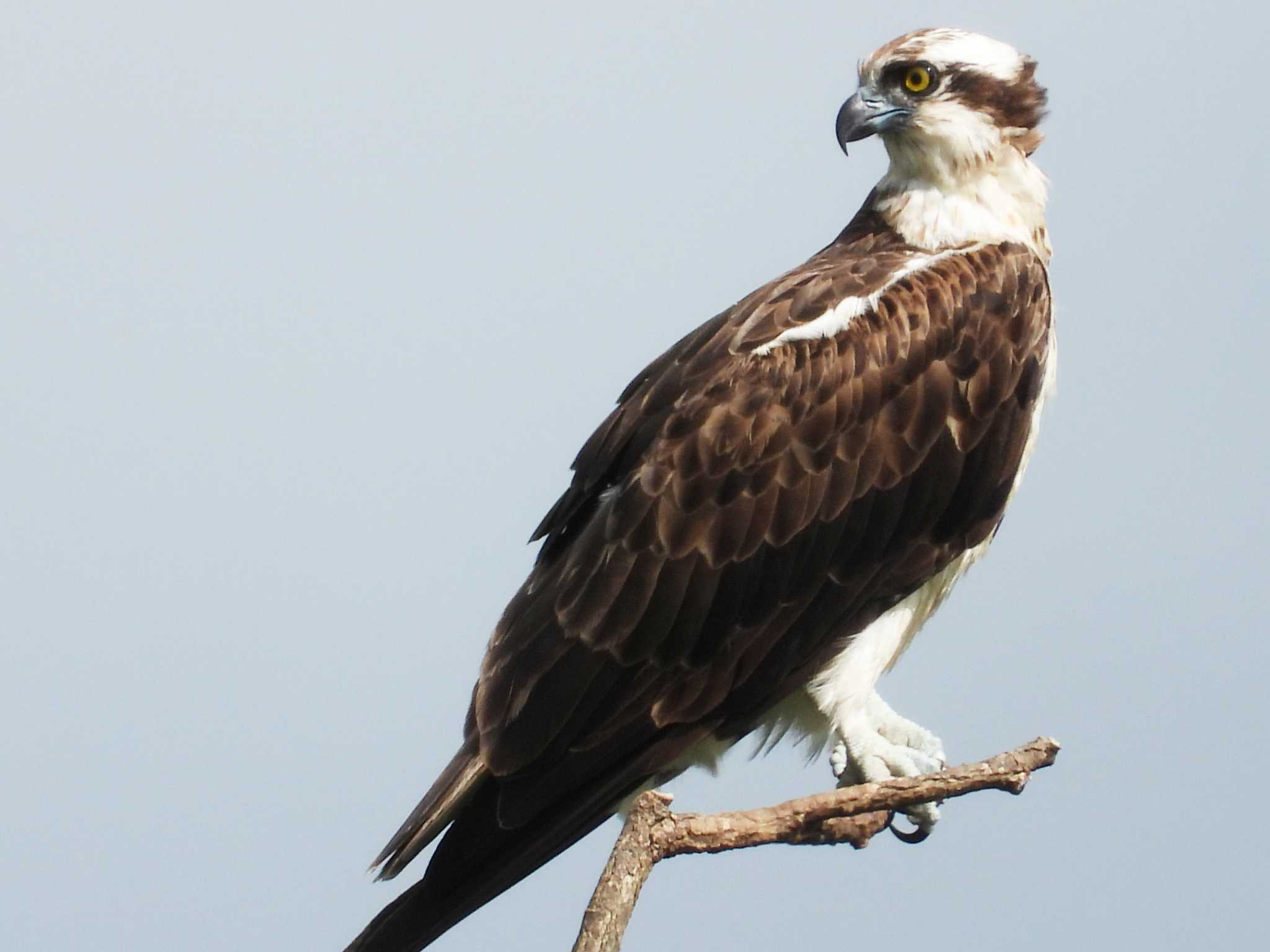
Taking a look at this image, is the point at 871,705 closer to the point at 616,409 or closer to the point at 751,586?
the point at 751,586

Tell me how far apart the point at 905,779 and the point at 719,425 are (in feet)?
5.86

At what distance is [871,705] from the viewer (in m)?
7.98

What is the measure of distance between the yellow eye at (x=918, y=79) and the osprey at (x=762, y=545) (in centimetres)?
75

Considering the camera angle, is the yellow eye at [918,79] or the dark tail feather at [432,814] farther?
the yellow eye at [918,79]

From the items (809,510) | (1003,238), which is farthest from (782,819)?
(1003,238)

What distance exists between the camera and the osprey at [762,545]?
7395 millimetres

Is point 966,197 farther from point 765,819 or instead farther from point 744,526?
point 765,819

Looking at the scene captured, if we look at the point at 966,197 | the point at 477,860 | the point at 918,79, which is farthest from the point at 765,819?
the point at 918,79

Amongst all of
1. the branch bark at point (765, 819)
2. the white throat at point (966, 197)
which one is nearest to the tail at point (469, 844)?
the branch bark at point (765, 819)

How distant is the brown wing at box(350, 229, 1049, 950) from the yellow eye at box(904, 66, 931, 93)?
86cm

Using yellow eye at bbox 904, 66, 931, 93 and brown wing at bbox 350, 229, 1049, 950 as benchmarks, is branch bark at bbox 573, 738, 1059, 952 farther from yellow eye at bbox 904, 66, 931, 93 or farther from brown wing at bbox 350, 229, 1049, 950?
yellow eye at bbox 904, 66, 931, 93

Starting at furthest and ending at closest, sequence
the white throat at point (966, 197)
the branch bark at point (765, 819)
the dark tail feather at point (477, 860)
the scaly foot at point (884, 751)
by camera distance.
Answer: the white throat at point (966, 197), the scaly foot at point (884, 751), the dark tail feather at point (477, 860), the branch bark at point (765, 819)

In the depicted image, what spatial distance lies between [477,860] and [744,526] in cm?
165

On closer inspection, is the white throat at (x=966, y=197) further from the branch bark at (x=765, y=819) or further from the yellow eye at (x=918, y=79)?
the branch bark at (x=765, y=819)
